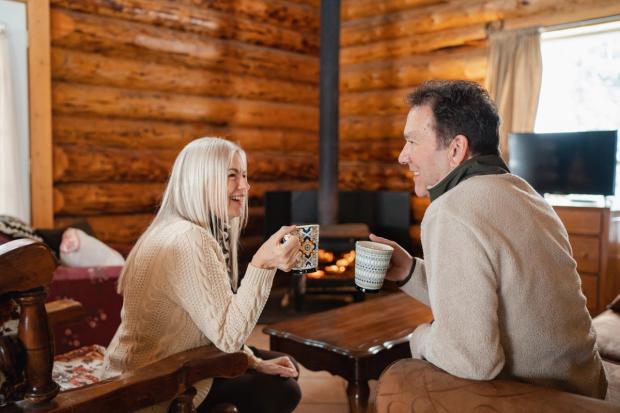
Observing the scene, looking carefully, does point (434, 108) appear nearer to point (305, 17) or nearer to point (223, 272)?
point (223, 272)

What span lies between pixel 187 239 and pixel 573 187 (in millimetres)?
4004

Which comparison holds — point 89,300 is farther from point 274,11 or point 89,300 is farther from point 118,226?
point 274,11

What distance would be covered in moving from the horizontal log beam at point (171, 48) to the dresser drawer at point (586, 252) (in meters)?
3.49

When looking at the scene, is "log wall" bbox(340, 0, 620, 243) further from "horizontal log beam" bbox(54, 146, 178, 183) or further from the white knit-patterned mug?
the white knit-patterned mug

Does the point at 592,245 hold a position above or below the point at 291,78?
below

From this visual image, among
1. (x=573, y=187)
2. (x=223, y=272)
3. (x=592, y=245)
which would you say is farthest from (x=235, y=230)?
(x=573, y=187)

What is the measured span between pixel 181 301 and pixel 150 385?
1.22ft

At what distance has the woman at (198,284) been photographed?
1.66 m

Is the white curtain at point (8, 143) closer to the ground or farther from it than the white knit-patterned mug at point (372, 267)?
farther from it

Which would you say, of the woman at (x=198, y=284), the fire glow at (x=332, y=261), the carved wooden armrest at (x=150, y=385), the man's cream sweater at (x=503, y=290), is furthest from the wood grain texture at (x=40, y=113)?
the man's cream sweater at (x=503, y=290)

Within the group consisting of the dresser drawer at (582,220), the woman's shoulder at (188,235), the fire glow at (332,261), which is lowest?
the fire glow at (332,261)

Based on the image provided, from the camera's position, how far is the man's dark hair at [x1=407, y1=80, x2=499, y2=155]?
4.91ft

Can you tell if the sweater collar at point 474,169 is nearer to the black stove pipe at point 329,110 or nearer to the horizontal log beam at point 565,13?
the black stove pipe at point 329,110

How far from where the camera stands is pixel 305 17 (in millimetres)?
6242
